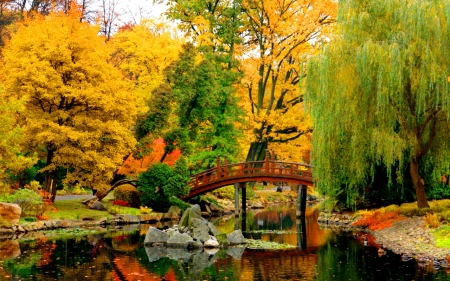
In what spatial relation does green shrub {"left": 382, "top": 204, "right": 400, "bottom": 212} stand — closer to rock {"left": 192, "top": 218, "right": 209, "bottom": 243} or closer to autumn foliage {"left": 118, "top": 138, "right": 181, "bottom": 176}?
rock {"left": 192, "top": 218, "right": 209, "bottom": 243}

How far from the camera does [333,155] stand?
23172mm

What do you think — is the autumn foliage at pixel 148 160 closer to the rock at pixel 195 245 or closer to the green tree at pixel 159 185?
the green tree at pixel 159 185

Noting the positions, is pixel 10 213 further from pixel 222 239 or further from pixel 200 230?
pixel 222 239

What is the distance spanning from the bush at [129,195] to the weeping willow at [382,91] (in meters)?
12.3

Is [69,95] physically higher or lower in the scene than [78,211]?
higher

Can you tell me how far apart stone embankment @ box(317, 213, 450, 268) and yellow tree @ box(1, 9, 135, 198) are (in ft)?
41.3

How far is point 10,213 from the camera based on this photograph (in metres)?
24.0

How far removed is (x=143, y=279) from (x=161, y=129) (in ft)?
60.0

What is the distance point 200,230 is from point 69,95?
959 cm

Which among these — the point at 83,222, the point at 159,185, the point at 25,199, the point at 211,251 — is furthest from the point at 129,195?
the point at 211,251

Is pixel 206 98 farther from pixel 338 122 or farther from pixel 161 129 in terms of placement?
pixel 338 122

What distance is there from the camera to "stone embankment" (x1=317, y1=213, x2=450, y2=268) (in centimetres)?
1673

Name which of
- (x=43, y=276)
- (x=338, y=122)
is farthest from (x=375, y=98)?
(x=43, y=276)

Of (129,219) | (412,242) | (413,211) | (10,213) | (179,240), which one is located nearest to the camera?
(412,242)
